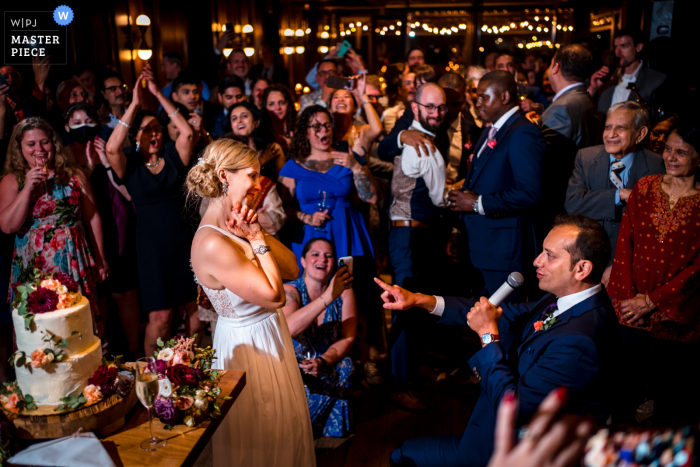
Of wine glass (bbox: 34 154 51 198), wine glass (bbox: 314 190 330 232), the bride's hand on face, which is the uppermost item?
wine glass (bbox: 34 154 51 198)

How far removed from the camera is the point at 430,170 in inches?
124

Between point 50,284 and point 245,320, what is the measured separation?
71 cm

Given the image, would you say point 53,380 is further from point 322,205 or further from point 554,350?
point 322,205

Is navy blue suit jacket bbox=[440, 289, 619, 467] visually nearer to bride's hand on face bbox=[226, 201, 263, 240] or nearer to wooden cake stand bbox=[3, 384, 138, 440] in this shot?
bride's hand on face bbox=[226, 201, 263, 240]

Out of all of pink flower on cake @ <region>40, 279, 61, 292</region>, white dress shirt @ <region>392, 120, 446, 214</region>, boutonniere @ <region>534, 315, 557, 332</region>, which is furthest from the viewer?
white dress shirt @ <region>392, 120, 446, 214</region>

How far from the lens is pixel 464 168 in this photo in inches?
149

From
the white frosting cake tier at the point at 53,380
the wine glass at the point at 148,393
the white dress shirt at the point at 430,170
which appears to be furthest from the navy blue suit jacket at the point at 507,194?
the white frosting cake tier at the point at 53,380

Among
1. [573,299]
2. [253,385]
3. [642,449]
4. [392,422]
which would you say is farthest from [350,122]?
[642,449]

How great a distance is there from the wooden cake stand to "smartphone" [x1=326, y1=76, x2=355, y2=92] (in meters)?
3.28

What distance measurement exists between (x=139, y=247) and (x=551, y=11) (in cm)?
1557

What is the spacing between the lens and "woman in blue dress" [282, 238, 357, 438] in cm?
285

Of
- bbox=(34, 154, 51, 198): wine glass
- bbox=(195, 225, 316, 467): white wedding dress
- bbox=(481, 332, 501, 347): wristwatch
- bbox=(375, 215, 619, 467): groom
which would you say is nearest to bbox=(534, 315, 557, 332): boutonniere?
bbox=(375, 215, 619, 467): groom

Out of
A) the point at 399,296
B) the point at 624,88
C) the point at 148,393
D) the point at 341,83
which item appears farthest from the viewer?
the point at 624,88

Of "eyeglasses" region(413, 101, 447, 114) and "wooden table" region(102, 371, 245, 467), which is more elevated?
"eyeglasses" region(413, 101, 447, 114)
